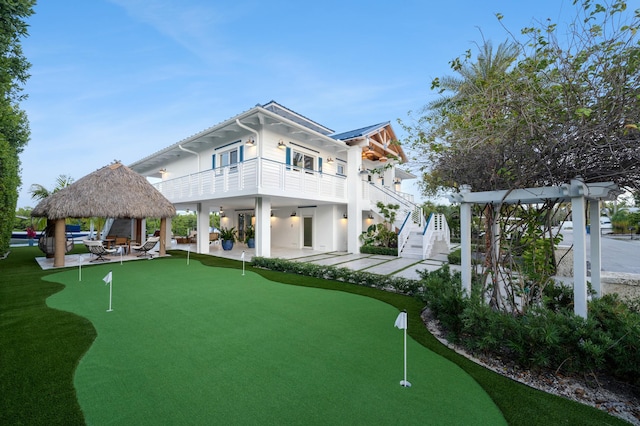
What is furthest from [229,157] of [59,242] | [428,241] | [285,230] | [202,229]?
[428,241]

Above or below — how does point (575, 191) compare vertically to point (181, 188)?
below

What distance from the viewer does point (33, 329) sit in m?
4.65

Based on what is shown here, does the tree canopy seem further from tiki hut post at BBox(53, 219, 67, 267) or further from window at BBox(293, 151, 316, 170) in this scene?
tiki hut post at BBox(53, 219, 67, 267)

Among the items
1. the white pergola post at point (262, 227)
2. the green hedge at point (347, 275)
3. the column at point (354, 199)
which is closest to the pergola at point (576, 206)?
the green hedge at point (347, 275)

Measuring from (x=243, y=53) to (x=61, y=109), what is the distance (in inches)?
618

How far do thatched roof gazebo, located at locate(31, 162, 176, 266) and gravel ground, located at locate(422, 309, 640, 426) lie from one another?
14613mm

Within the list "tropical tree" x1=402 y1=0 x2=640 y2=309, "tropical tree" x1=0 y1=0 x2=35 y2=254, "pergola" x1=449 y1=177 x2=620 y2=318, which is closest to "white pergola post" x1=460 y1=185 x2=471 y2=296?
"pergola" x1=449 y1=177 x2=620 y2=318

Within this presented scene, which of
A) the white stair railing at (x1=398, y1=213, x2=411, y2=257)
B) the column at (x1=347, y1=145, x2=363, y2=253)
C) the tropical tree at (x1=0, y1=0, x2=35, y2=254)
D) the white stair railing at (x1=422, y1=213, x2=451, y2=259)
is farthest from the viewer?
the column at (x1=347, y1=145, x2=363, y2=253)

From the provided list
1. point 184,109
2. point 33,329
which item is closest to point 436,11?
→ point 33,329

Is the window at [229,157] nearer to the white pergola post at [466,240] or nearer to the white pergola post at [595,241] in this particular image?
the white pergola post at [466,240]

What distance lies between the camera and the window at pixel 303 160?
14.4m

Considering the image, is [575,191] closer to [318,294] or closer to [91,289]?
[318,294]

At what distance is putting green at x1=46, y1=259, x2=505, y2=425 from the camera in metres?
2.59

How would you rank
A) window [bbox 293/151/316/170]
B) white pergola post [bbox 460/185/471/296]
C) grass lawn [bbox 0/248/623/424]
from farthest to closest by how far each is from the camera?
window [bbox 293/151/316/170] < white pergola post [bbox 460/185/471/296] < grass lawn [bbox 0/248/623/424]
